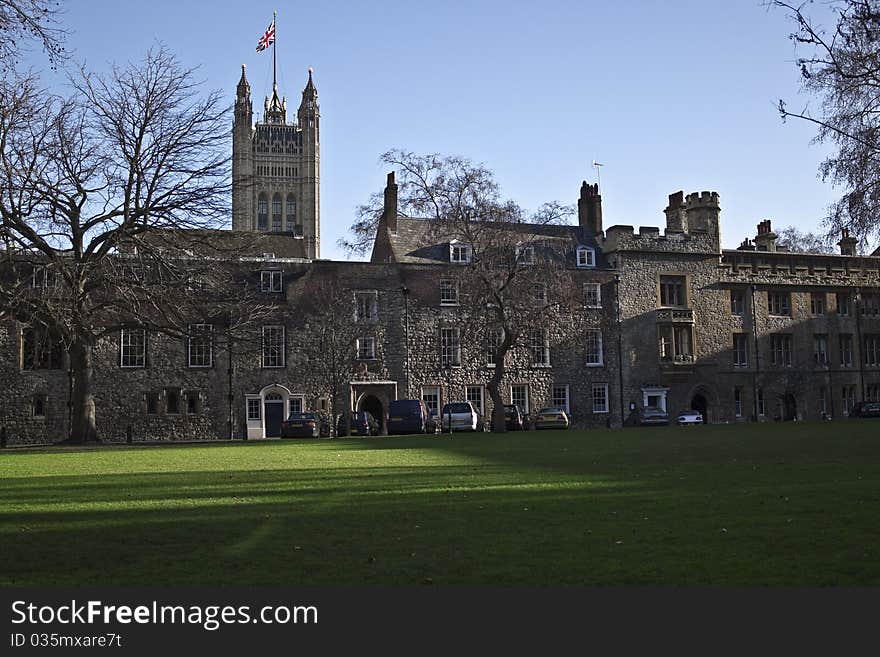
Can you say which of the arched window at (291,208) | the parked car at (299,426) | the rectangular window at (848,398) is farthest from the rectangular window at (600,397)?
the arched window at (291,208)

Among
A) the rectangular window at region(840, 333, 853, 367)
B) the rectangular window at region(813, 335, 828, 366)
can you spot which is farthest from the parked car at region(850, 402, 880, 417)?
the rectangular window at region(840, 333, 853, 367)

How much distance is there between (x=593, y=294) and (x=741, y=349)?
10402 millimetres

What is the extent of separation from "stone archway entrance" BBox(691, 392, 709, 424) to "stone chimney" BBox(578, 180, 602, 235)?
1116 centimetres

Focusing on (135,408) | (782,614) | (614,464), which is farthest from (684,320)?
(782,614)

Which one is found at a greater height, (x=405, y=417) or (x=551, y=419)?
(x=405, y=417)

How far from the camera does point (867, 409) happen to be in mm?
55156

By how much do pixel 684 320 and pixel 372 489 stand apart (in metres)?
45.2

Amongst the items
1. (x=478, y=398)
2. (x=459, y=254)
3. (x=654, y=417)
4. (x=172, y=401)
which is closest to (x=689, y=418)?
(x=654, y=417)

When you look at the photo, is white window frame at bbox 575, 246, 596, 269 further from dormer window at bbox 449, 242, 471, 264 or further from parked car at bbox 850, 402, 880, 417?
parked car at bbox 850, 402, 880, 417

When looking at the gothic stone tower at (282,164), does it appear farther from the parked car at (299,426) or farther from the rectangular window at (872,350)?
the parked car at (299,426)

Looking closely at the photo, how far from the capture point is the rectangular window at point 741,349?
58062 millimetres

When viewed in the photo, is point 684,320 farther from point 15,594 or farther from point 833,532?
point 15,594

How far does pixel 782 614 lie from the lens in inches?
234

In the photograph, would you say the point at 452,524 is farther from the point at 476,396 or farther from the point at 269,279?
the point at 476,396
